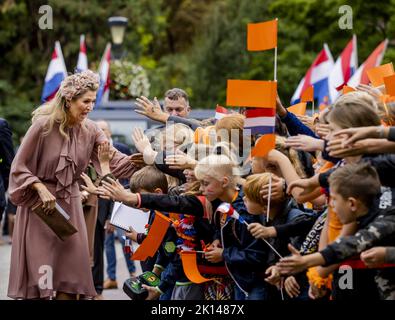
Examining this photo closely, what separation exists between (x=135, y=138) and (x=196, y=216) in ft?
2.84

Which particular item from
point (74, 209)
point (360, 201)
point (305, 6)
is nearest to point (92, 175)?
point (74, 209)

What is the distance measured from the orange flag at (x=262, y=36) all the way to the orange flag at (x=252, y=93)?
29cm

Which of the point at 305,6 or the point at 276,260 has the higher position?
the point at 305,6

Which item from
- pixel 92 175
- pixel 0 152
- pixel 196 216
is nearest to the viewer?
pixel 196 216

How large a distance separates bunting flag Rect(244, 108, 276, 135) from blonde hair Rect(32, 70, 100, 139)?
5.30 ft

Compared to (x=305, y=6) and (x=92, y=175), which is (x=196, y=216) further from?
(x=305, y=6)

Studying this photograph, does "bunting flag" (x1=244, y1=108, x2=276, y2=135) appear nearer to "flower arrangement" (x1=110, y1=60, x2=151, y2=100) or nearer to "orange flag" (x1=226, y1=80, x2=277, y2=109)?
"orange flag" (x1=226, y1=80, x2=277, y2=109)

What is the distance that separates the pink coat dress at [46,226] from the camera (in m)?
7.26

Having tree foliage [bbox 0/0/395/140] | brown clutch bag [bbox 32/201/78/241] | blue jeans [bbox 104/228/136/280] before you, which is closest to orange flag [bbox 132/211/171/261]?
brown clutch bag [bbox 32/201/78/241]

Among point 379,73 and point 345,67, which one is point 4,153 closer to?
point 379,73

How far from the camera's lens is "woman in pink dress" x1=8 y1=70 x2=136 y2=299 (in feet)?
23.8

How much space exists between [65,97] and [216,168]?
1.72 m

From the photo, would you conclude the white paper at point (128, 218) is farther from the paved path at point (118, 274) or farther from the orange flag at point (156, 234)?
the paved path at point (118, 274)

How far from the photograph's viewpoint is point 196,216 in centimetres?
650
